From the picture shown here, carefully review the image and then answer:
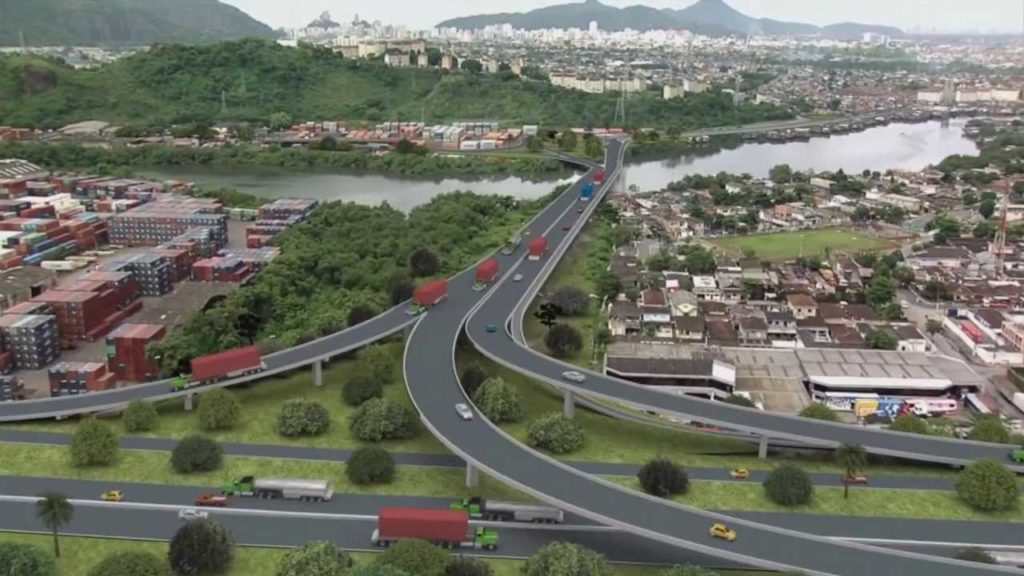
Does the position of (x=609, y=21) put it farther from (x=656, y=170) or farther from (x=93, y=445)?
(x=93, y=445)

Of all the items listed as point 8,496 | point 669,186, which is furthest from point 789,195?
point 8,496

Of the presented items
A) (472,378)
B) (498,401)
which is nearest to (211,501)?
(498,401)

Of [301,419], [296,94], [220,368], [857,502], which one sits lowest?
[857,502]

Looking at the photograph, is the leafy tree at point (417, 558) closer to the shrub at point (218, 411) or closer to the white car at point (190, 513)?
the white car at point (190, 513)

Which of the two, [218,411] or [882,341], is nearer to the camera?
[218,411]

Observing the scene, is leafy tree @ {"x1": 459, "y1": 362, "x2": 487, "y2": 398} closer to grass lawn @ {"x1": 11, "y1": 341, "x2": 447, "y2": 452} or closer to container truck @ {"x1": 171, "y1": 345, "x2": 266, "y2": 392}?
grass lawn @ {"x1": 11, "y1": 341, "x2": 447, "y2": 452}

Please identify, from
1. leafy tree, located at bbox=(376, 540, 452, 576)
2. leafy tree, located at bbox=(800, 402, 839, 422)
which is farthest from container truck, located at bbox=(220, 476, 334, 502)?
leafy tree, located at bbox=(800, 402, 839, 422)

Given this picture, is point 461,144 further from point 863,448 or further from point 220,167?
point 863,448
